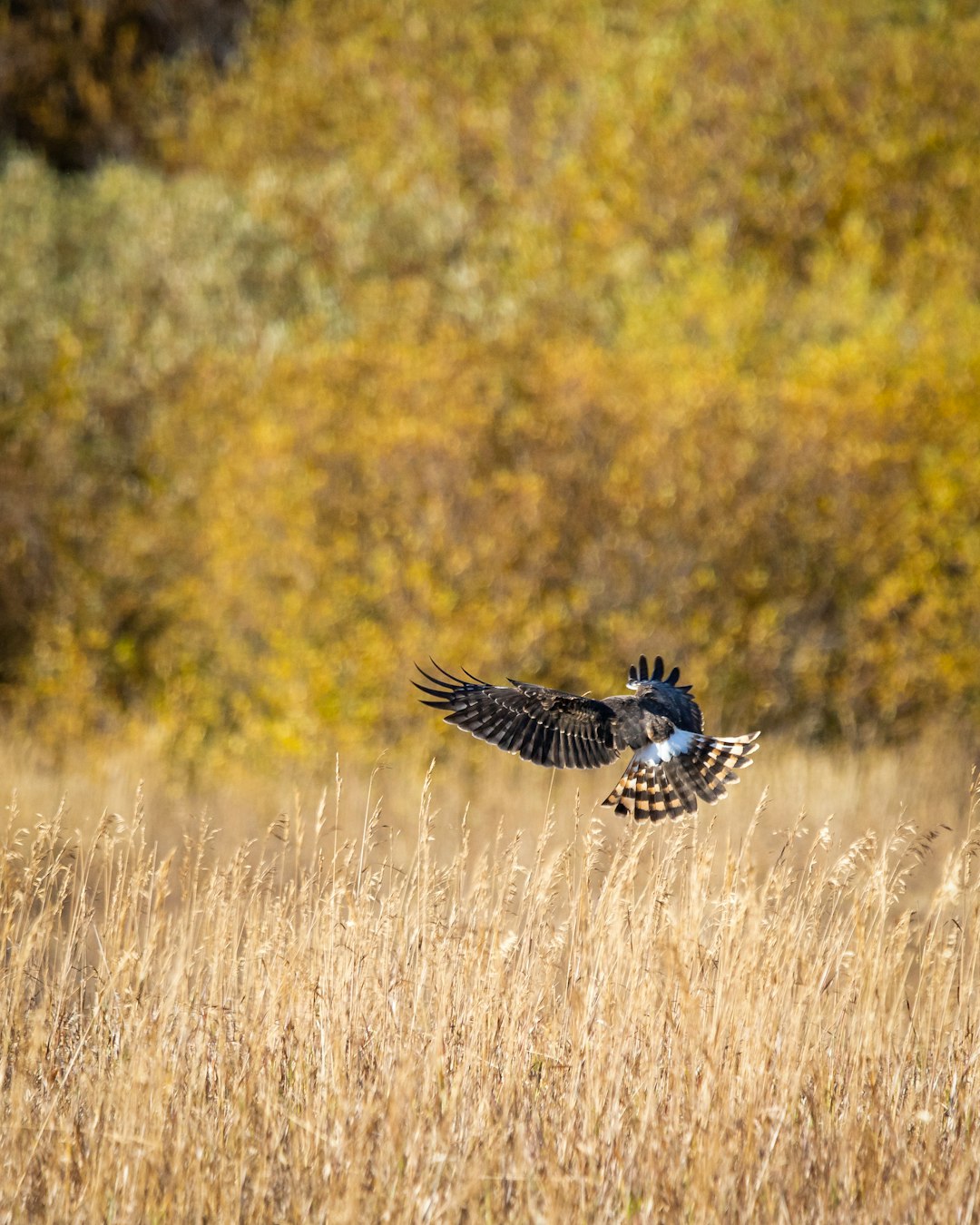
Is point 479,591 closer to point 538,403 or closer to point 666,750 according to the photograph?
point 538,403

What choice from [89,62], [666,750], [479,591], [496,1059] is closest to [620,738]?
[666,750]

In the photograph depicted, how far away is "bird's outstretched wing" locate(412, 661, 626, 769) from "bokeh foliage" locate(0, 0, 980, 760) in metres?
3.67

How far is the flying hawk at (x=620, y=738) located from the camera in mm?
4832

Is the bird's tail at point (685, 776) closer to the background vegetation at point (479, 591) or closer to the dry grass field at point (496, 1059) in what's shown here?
the background vegetation at point (479, 591)

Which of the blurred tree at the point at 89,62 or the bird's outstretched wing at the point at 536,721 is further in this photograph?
the blurred tree at the point at 89,62

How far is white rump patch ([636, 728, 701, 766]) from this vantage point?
5.13m

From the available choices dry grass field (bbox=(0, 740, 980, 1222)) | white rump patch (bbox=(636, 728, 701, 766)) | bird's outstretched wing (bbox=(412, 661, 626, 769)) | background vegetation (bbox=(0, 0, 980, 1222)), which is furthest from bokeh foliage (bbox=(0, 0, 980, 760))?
dry grass field (bbox=(0, 740, 980, 1222))

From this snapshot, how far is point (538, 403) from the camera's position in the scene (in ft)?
30.0

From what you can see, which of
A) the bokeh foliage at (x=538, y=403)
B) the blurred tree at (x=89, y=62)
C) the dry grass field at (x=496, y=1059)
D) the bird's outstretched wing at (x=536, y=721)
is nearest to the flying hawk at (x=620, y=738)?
the bird's outstretched wing at (x=536, y=721)

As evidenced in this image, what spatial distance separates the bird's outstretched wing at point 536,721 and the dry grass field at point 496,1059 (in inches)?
27.6

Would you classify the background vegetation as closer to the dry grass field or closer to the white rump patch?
the dry grass field

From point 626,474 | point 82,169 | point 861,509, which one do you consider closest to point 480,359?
point 626,474

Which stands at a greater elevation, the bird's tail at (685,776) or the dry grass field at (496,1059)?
the bird's tail at (685,776)

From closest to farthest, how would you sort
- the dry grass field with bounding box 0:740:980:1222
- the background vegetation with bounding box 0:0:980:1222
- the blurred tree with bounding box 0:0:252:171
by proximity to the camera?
1. the dry grass field with bounding box 0:740:980:1222
2. the background vegetation with bounding box 0:0:980:1222
3. the blurred tree with bounding box 0:0:252:171
